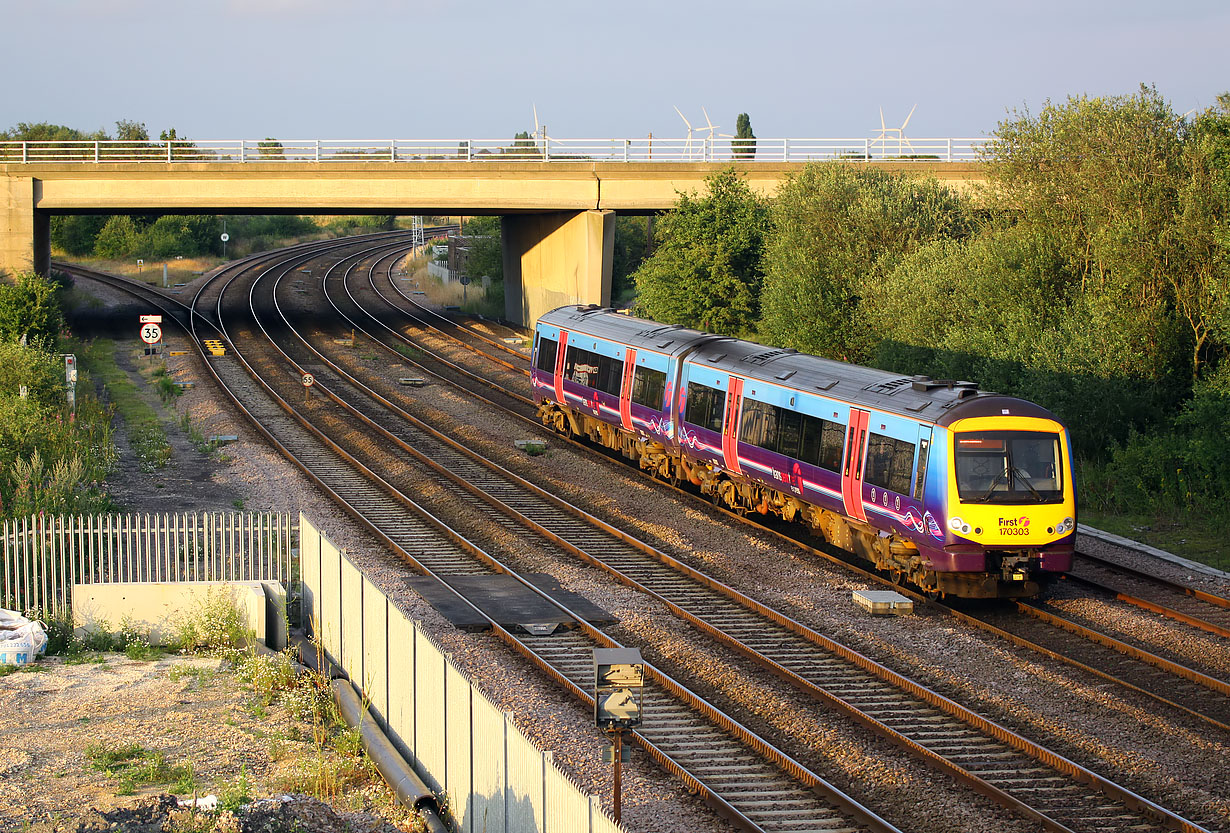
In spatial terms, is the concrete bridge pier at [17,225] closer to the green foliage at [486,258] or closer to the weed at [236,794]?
the green foliage at [486,258]

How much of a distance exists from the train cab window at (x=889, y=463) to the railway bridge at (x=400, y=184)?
2691cm

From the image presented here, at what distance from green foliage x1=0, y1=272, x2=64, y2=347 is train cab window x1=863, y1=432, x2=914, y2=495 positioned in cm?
2803

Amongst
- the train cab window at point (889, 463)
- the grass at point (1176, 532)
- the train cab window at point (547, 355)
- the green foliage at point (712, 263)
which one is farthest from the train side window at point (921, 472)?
the green foliage at point (712, 263)

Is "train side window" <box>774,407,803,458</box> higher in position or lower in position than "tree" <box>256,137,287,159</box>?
lower

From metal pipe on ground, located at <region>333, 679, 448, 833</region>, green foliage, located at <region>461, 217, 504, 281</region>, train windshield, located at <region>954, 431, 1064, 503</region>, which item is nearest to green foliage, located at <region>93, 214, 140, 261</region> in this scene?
green foliage, located at <region>461, 217, 504, 281</region>

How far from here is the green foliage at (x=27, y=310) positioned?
36656mm

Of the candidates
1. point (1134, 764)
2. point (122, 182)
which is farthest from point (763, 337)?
point (1134, 764)

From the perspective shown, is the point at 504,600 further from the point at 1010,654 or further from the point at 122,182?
the point at 122,182

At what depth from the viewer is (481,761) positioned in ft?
30.8

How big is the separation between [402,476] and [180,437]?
8.04 meters

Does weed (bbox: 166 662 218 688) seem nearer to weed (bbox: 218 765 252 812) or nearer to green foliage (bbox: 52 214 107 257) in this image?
weed (bbox: 218 765 252 812)

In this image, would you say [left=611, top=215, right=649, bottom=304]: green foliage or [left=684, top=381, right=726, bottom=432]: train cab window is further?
[left=611, top=215, right=649, bottom=304]: green foliage

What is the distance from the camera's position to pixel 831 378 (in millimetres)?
19844

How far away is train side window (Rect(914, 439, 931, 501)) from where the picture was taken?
16750mm
